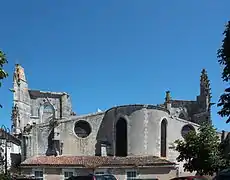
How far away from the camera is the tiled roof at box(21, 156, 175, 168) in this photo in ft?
140

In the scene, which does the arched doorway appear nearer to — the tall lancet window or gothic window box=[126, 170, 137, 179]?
the tall lancet window

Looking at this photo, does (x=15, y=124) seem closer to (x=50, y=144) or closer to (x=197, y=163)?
(x=50, y=144)

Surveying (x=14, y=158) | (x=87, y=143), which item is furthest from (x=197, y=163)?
(x=14, y=158)

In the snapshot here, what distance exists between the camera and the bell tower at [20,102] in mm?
58156

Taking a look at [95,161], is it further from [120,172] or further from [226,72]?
[226,72]

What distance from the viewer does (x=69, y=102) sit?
216 ft

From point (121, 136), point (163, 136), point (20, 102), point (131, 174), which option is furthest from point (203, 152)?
point (20, 102)

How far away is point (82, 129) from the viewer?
49500mm

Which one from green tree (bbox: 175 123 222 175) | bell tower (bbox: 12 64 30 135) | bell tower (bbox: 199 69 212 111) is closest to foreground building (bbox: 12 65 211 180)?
green tree (bbox: 175 123 222 175)

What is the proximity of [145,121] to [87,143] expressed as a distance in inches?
294

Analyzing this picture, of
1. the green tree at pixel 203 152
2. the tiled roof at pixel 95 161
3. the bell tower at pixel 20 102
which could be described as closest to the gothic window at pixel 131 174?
the tiled roof at pixel 95 161

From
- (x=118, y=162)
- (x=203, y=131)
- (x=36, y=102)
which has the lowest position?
(x=118, y=162)

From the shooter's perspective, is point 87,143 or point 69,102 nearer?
point 87,143

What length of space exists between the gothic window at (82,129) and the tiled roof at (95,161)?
156 inches
